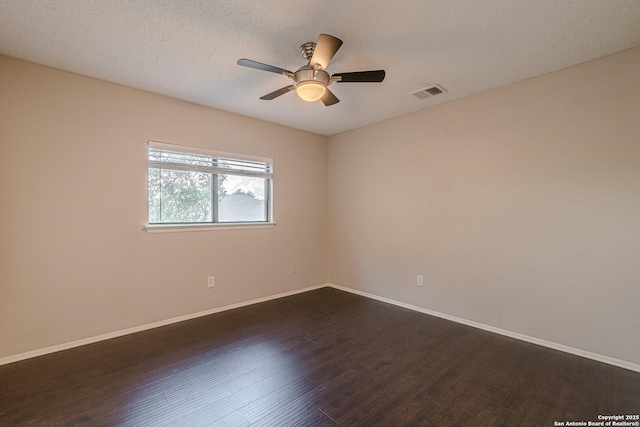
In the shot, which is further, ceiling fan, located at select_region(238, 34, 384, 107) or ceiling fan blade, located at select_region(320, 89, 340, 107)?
ceiling fan blade, located at select_region(320, 89, 340, 107)

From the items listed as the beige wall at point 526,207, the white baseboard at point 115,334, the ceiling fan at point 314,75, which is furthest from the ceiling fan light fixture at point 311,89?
the white baseboard at point 115,334

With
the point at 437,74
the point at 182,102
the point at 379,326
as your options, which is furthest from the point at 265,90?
the point at 379,326

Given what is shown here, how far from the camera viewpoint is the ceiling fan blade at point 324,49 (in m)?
1.66

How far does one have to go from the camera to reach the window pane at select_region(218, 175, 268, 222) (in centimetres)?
351

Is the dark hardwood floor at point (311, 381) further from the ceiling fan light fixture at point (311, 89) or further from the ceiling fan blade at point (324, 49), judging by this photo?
the ceiling fan blade at point (324, 49)

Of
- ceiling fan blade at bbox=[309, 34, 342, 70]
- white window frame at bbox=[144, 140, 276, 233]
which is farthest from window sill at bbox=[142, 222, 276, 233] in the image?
ceiling fan blade at bbox=[309, 34, 342, 70]

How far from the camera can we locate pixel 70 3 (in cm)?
166

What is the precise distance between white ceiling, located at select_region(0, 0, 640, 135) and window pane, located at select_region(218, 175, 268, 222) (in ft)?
3.92

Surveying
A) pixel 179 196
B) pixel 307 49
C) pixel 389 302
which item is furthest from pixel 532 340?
pixel 179 196

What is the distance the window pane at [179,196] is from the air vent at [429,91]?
258 centimetres

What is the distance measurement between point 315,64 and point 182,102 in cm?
193

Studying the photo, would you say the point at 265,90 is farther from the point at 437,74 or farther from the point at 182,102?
the point at 437,74

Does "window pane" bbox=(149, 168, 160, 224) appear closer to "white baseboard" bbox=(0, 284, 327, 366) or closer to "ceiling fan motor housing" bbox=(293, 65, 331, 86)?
"white baseboard" bbox=(0, 284, 327, 366)

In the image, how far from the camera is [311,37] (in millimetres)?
1967
